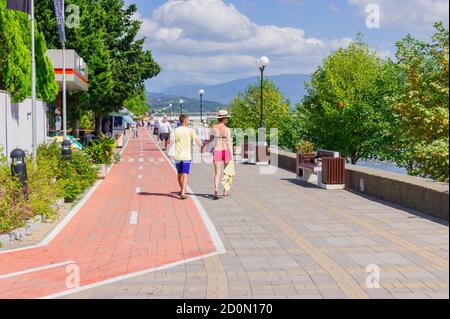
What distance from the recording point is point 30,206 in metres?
9.70

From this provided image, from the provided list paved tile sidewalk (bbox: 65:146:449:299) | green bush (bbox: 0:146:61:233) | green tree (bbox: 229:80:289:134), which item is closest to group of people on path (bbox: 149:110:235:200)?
paved tile sidewalk (bbox: 65:146:449:299)

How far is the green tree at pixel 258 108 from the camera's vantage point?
6394 centimetres

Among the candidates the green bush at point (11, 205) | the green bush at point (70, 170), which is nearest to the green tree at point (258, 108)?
the green bush at point (70, 170)

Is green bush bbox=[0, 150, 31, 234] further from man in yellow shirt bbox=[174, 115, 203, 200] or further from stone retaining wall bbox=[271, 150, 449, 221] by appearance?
stone retaining wall bbox=[271, 150, 449, 221]

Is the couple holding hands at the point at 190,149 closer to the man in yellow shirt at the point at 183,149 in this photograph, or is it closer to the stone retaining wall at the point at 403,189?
the man in yellow shirt at the point at 183,149

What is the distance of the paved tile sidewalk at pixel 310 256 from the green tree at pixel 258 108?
4980 cm

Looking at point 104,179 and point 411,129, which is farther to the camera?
point 411,129

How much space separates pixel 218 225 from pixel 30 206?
10.4ft

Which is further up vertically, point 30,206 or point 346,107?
point 346,107

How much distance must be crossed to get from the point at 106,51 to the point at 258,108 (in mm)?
31781

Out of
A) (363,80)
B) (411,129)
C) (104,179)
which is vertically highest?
(363,80)
